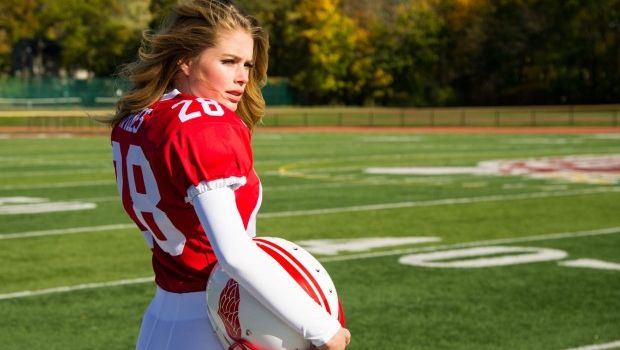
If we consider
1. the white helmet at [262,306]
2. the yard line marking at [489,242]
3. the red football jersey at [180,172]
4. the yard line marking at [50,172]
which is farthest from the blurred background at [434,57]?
the white helmet at [262,306]

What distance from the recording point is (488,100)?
74.7m

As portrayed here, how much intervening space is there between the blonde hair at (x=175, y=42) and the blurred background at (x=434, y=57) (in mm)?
67671

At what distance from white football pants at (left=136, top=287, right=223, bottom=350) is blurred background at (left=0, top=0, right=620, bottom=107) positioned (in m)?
67.8

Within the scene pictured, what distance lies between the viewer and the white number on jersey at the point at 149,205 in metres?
3.05

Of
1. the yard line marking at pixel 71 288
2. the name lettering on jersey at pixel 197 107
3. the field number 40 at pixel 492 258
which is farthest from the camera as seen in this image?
the field number 40 at pixel 492 258

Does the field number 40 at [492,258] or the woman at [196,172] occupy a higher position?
the woman at [196,172]

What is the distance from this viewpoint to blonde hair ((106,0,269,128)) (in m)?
3.16

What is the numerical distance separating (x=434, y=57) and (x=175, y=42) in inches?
2938

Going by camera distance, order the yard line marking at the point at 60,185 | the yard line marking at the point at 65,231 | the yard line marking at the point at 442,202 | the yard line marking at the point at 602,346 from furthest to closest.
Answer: the yard line marking at the point at 60,185 → the yard line marking at the point at 442,202 → the yard line marking at the point at 65,231 → the yard line marking at the point at 602,346

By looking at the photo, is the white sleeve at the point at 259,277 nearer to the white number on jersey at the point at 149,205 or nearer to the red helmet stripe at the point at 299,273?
the red helmet stripe at the point at 299,273

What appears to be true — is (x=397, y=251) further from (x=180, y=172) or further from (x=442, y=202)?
(x=180, y=172)

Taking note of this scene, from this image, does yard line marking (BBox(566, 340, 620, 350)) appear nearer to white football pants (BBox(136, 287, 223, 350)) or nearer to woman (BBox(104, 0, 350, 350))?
woman (BBox(104, 0, 350, 350))

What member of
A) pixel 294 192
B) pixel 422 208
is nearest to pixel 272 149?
pixel 294 192

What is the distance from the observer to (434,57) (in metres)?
77.0
